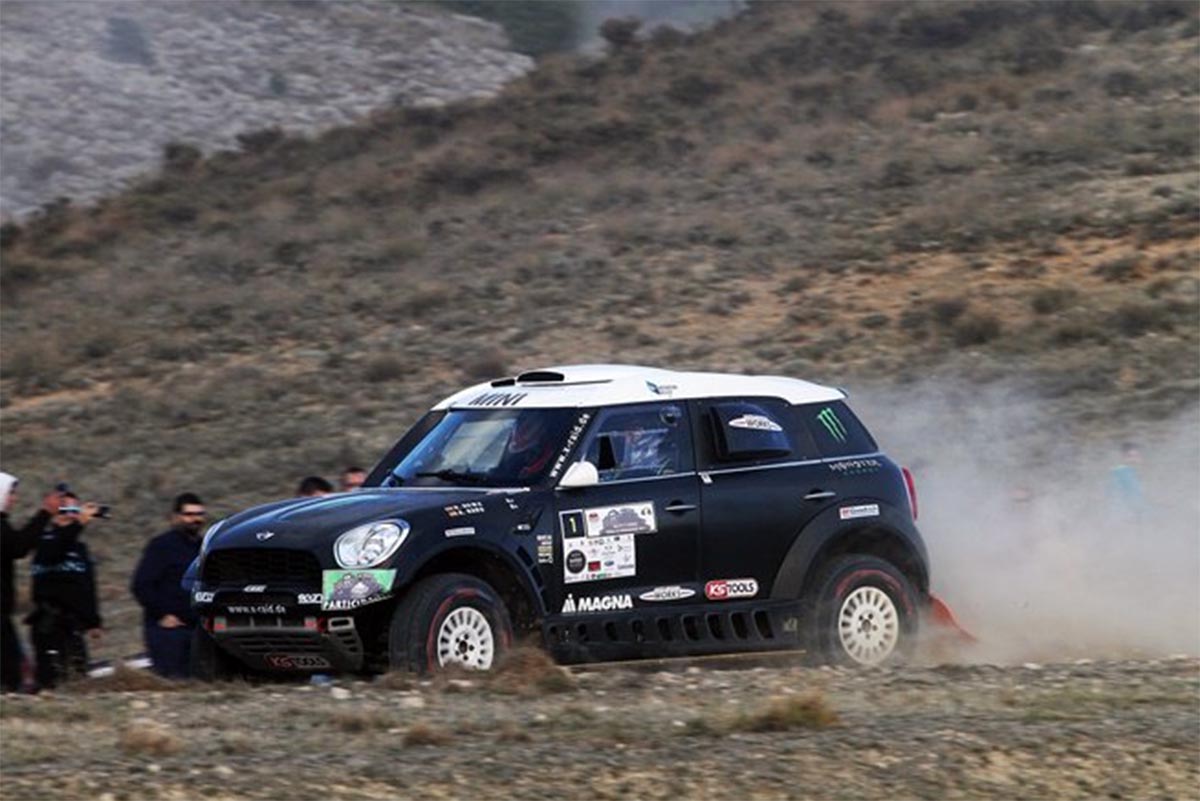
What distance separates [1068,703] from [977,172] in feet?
90.2

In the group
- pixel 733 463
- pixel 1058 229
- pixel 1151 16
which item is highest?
pixel 1151 16

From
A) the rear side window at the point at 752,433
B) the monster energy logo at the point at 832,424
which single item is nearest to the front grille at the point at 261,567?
the rear side window at the point at 752,433

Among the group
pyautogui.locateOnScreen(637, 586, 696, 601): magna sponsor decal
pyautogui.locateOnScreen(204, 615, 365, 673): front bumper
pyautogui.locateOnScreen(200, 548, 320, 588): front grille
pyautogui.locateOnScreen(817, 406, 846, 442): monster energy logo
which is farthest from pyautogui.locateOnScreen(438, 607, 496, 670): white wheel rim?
pyautogui.locateOnScreen(817, 406, 846, 442): monster energy logo

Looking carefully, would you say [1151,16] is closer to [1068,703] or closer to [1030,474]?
[1030,474]

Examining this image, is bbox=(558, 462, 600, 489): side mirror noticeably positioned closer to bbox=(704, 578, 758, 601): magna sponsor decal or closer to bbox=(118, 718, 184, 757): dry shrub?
bbox=(704, 578, 758, 601): magna sponsor decal

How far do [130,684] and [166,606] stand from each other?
1.56 meters

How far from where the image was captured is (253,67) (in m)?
57.8

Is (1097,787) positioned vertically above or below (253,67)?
below

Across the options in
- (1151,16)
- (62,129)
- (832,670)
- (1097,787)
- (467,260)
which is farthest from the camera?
(62,129)

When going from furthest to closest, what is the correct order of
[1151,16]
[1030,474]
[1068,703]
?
[1151,16] < [1030,474] < [1068,703]

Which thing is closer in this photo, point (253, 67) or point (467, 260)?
point (467, 260)

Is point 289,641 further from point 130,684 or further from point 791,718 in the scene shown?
point 791,718

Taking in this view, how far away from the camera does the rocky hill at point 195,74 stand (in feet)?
168

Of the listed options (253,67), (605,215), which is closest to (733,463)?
(605,215)
